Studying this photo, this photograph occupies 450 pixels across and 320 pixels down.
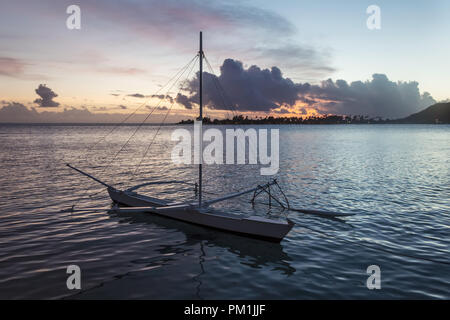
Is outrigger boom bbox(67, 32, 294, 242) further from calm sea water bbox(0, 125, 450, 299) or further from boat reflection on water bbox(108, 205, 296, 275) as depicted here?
calm sea water bbox(0, 125, 450, 299)

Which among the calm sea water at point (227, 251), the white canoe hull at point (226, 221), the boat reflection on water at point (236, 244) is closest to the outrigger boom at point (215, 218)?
the white canoe hull at point (226, 221)

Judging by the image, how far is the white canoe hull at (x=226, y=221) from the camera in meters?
15.7

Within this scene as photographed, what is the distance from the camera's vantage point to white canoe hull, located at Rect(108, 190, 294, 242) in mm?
15680

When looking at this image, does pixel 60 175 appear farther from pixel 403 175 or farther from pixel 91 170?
pixel 403 175

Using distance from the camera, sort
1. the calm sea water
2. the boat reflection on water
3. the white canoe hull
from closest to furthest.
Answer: the calm sea water < the boat reflection on water < the white canoe hull

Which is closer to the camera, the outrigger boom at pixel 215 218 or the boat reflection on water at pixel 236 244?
the boat reflection on water at pixel 236 244

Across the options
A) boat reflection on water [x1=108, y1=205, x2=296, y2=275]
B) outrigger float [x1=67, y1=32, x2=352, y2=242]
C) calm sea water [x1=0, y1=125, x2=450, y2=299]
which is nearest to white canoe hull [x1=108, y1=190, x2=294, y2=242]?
outrigger float [x1=67, y1=32, x2=352, y2=242]

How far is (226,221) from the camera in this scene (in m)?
17.2

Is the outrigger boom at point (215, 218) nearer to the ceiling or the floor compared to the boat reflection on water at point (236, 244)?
nearer to the ceiling

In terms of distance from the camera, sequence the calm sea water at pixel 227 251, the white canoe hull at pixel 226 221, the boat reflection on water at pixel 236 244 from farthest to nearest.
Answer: the white canoe hull at pixel 226 221 → the boat reflection on water at pixel 236 244 → the calm sea water at pixel 227 251

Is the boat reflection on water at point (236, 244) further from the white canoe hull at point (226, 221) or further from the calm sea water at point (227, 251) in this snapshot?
the white canoe hull at point (226, 221)

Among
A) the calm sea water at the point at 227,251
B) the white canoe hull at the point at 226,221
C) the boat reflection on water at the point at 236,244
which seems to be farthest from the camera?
the white canoe hull at the point at 226,221
